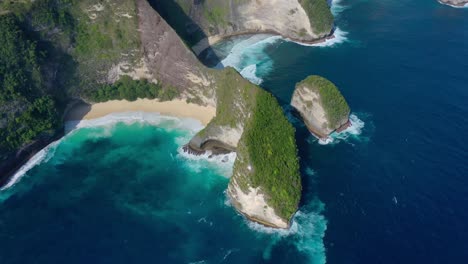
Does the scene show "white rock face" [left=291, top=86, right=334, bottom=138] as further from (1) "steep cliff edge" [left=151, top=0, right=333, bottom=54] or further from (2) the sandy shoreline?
(1) "steep cliff edge" [left=151, top=0, right=333, bottom=54]

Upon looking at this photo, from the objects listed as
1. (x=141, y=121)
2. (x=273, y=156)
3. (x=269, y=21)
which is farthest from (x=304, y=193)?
(x=269, y=21)

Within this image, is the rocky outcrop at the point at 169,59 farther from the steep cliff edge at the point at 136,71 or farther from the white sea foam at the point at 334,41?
the white sea foam at the point at 334,41

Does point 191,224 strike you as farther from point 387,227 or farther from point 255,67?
point 255,67

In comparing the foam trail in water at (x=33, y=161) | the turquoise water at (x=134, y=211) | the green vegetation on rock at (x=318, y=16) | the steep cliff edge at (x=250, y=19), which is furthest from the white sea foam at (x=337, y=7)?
the foam trail in water at (x=33, y=161)

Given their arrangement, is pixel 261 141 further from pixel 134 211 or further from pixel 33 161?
pixel 33 161

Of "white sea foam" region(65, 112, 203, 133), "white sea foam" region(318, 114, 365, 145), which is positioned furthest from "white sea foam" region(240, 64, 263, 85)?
"white sea foam" region(318, 114, 365, 145)
